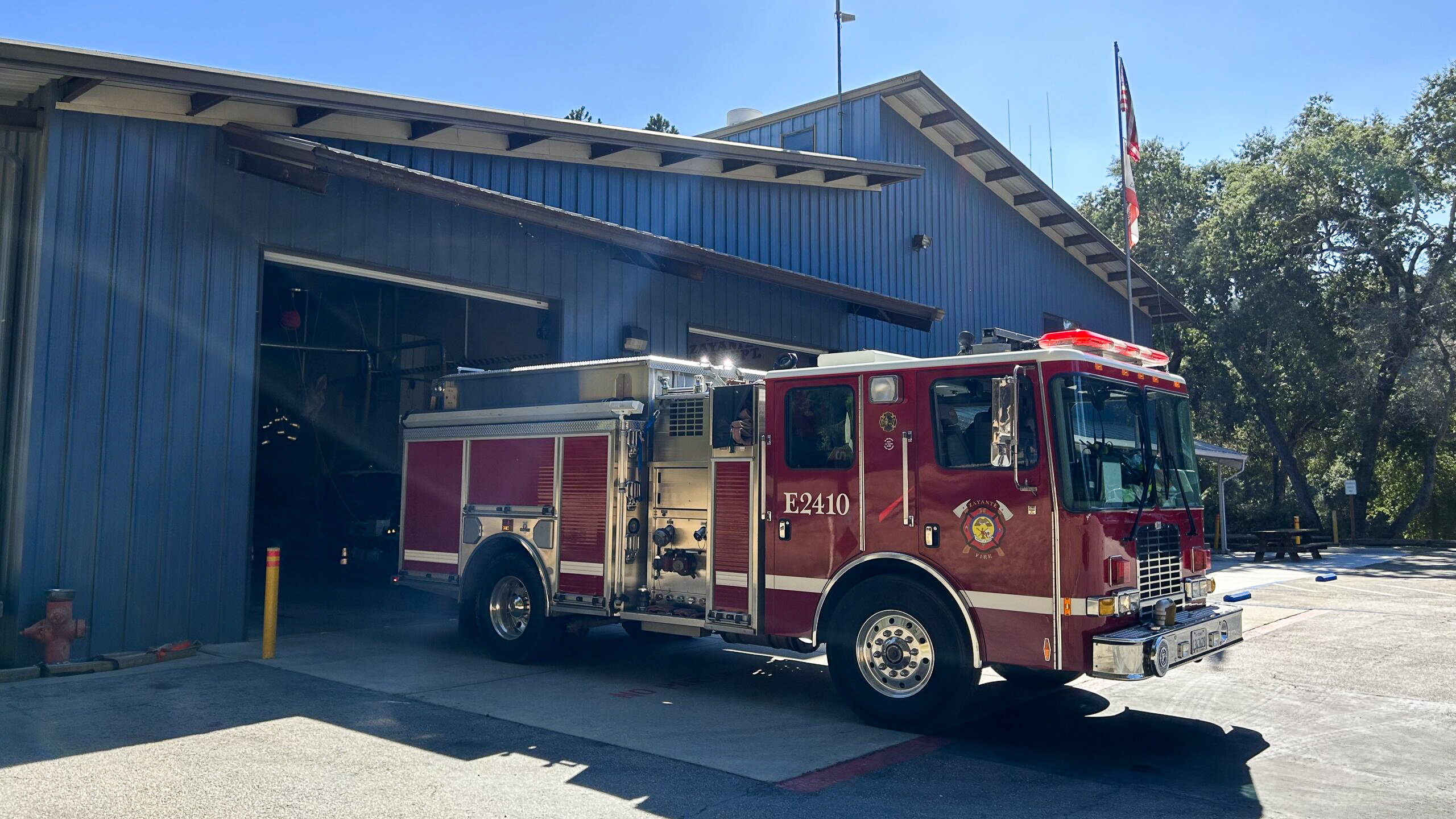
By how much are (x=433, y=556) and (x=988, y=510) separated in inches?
252

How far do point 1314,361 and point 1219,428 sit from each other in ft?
20.8

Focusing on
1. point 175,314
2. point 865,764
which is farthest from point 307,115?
point 865,764

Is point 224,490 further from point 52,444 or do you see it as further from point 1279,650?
point 1279,650

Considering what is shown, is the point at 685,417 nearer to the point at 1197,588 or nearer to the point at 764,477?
the point at 764,477

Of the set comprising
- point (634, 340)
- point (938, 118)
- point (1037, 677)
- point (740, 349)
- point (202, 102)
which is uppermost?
point (938, 118)

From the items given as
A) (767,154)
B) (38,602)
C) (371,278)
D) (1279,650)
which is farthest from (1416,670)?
(38,602)

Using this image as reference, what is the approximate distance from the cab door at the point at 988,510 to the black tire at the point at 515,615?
163 inches

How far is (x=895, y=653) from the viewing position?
739 centimetres

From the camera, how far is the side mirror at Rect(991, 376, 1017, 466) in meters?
6.95

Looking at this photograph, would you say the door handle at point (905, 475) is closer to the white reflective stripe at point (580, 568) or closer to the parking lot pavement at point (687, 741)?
the parking lot pavement at point (687, 741)

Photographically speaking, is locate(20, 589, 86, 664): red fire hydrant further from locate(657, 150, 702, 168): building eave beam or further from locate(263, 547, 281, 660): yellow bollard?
Answer: locate(657, 150, 702, 168): building eave beam

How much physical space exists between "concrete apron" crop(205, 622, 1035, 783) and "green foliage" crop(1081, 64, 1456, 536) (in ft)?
95.0

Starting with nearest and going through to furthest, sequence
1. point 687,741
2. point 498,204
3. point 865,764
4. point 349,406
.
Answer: point 865,764 < point 687,741 < point 498,204 < point 349,406

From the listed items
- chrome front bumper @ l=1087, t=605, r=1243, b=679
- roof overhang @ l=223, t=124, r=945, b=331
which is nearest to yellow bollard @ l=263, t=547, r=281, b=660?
roof overhang @ l=223, t=124, r=945, b=331
